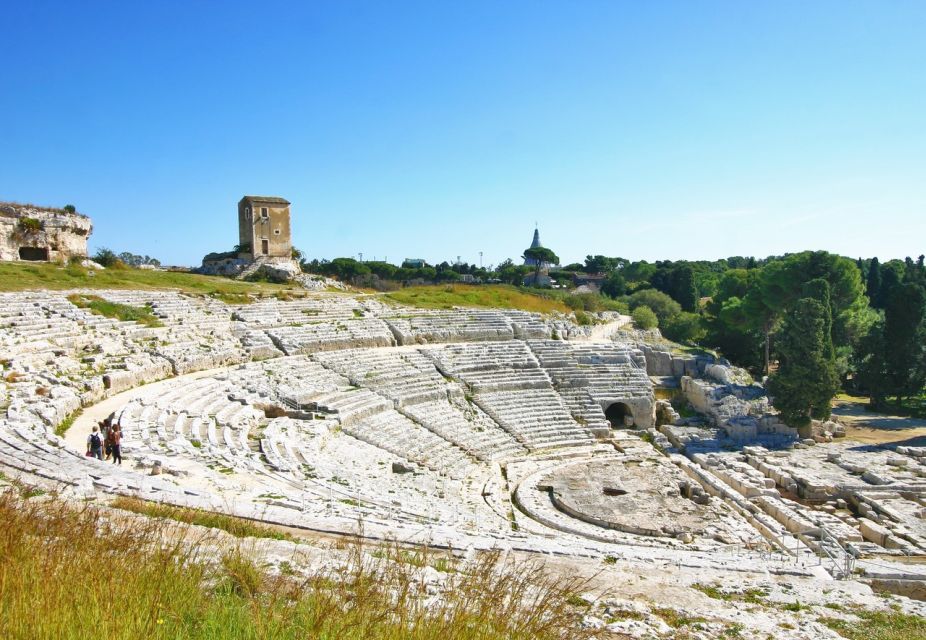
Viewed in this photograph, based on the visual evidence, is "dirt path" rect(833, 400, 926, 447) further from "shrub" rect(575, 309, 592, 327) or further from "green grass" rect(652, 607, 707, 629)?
"green grass" rect(652, 607, 707, 629)

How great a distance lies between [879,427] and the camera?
22516 mm

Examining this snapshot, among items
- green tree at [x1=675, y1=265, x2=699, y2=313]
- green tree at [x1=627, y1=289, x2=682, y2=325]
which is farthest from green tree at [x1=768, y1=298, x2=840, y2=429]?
green tree at [x1=675, y1=265, x2=699, y2=313]

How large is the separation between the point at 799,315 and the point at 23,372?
2307 cm

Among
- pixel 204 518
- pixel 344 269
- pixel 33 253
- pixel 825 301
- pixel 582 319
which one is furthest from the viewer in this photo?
pixel 344 269

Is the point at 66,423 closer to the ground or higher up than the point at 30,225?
closer to the ground

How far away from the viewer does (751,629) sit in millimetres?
4980

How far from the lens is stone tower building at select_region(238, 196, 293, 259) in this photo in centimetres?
3278

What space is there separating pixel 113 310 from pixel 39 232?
330 inches

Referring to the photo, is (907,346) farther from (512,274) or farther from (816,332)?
(512,274)

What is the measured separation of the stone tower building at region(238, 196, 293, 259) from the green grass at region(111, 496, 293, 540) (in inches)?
1132

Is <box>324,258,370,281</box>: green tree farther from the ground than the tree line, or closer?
farther from the ground

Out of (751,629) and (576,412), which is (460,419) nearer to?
(576,412)

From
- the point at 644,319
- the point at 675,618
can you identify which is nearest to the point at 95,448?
the point at 675,618

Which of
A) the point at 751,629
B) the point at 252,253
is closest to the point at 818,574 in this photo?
the point at 751,629
